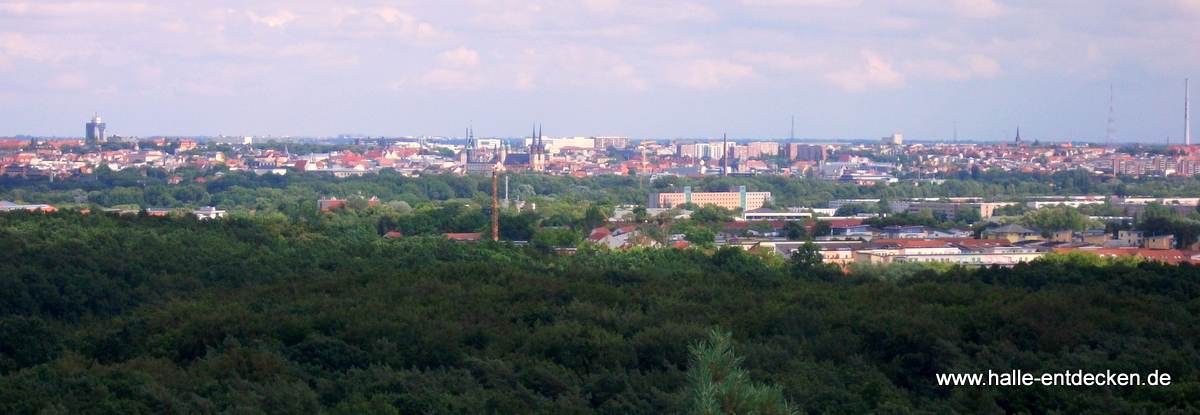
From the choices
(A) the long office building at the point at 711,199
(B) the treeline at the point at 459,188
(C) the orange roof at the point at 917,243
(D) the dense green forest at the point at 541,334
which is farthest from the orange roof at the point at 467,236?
(A) the long office building at the point at 711,199

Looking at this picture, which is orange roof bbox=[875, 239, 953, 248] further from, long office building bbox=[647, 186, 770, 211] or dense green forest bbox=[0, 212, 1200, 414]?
long office building bbox=[647, 186, 770, 211]

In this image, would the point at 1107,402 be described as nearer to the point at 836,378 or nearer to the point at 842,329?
the point at 836,378

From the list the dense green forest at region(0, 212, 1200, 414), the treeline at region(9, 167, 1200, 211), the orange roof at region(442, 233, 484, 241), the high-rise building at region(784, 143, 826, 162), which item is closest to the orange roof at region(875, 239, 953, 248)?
the dense green forest at region(0, 212, 1200, 414)

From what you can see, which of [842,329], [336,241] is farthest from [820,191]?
[842,329]

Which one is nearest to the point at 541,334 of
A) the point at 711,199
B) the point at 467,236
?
the point at 467,236

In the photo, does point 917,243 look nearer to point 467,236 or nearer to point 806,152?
point 467,236

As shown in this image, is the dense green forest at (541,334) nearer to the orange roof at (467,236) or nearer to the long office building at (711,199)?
the orange roof at (467,236)
